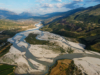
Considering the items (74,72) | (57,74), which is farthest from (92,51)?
(57,74)

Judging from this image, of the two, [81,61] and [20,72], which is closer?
[20,72]

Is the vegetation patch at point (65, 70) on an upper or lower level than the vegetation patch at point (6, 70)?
lower

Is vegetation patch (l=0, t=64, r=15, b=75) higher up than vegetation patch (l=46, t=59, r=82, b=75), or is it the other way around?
vegetation patch (l=0, t=64, r=15, b=75)

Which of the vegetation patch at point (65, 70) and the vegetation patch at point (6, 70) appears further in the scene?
the vegetation patch at point (6, 70)

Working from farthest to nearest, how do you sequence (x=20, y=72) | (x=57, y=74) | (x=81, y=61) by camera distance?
1. (x=81, y=61)
2. (x=20, y=72)
3. (x=57, y=74)

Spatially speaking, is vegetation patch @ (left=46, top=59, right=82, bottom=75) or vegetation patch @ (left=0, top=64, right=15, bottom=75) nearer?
vegetation patch @ (left=46, top=59, right=82, bottom=75)

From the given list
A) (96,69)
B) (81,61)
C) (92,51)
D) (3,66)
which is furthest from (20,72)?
(92,51)

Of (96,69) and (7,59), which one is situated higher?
(7,59)

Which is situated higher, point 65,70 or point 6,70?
point 6,70

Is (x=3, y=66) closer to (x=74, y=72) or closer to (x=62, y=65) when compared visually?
(x=62, y=65)

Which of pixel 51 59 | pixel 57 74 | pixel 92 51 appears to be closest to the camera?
pixel 57 74

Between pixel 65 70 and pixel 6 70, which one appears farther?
pixel 6 70
